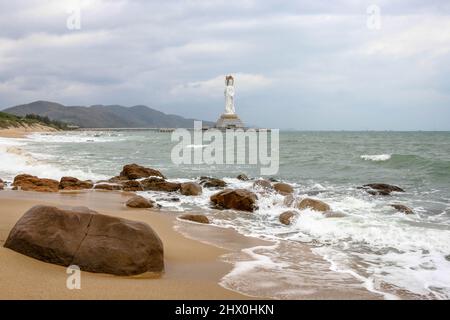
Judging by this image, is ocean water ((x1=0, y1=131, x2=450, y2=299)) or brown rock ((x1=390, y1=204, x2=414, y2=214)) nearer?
ocean water ((x1=0, y1=131, x2=450, y2=299))

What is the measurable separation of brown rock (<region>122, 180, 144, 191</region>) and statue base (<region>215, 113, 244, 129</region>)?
11187cm

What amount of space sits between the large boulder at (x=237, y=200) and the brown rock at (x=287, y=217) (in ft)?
4.99

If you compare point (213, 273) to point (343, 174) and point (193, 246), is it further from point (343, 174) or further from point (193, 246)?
point (343, 174)

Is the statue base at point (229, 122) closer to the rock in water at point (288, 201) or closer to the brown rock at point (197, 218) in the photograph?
the rock in water at point (288, 201)

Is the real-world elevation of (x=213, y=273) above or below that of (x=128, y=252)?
below

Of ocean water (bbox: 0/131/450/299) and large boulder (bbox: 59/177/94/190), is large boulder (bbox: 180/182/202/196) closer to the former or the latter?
ocean water (bbox: 0/131/450/299)

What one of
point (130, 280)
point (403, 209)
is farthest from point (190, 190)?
point (130, 280)

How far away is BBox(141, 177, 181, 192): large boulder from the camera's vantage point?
15938 millimetres

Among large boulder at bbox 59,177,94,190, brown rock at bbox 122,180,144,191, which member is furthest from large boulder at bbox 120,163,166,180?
large boulder at bbox 59,177,94,190

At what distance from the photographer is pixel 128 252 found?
5461mm

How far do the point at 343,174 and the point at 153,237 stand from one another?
738 inches

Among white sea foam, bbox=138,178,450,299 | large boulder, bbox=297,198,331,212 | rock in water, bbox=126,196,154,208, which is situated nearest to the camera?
white sea foam, bbox=138,178,450,299

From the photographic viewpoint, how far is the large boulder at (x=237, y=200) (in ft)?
40.7
